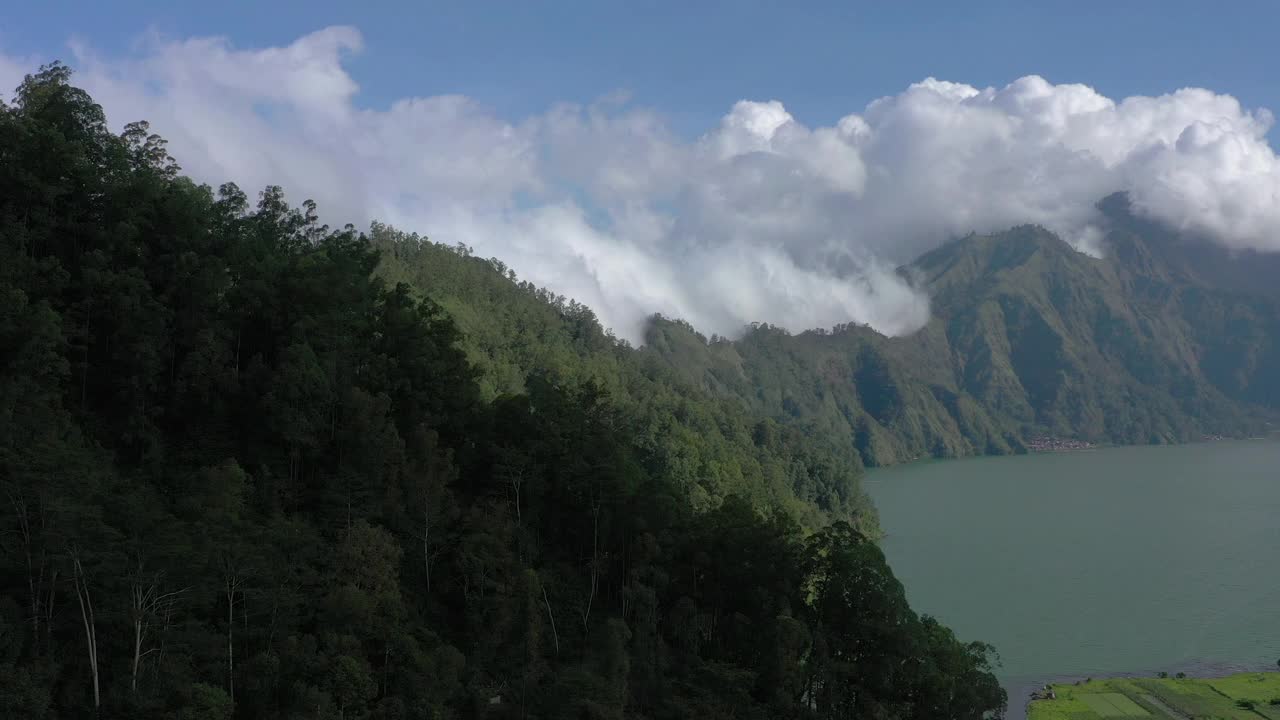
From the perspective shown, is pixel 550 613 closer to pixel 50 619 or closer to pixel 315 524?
pixel 315 524

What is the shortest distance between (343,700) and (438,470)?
21.7ft

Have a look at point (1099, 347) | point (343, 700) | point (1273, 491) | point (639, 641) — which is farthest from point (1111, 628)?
point (1099, 347)

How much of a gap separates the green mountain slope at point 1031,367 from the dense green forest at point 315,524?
3683 inches

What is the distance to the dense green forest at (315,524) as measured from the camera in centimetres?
1269

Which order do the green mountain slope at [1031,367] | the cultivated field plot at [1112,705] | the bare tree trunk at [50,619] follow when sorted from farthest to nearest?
the green mountain slope at [1031,367] < the cultivated field plot at [1112,705] < the bare tree trunk at [50,619]

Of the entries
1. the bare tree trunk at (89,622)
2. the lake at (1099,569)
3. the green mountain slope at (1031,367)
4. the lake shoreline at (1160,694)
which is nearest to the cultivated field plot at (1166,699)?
the lake shoreline at (1160,694)

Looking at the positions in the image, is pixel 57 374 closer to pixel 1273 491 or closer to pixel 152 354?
pixel 152 354

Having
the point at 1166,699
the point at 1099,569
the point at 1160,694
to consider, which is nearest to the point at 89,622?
the point at 1166,699

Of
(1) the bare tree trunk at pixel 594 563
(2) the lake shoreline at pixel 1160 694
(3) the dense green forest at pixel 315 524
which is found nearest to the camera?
(3) the dense green forest at pixel 315 524

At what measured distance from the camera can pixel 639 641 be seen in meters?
18.5

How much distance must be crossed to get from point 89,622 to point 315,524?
584cm

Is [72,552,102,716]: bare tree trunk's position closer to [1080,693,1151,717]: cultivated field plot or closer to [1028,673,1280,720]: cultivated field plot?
[1028,673,1280,720]: cultivated field plot

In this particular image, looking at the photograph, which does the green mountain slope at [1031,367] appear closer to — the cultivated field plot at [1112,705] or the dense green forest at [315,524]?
the cultivated field plot at [1112,705]

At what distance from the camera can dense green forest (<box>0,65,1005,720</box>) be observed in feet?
41.6
